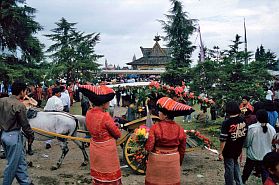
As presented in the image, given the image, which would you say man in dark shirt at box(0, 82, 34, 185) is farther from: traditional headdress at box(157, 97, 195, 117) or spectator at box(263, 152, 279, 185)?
spectator at box(263, 152, 279, 185)

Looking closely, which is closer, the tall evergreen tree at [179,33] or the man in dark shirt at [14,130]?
the man in dark shirt at [14,130]

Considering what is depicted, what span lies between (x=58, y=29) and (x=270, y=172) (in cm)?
3301

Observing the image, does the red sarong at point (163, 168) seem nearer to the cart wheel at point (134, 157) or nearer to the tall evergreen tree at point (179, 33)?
the cart wheel at point (134, 157)

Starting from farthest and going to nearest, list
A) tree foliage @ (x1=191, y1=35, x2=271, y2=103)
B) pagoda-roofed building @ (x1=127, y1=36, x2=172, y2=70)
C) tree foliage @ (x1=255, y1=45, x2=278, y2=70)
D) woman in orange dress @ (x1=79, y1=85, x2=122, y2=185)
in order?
pagoda-roofed building @ (x1=127, y1=36, x2=172, y2=70) → tree foliage @ (x1=255, y1=45, x2=278, y2=70) → tree foliage @ (x1=191, y1=35, x2=271, y2=103) → woman in orange dress @ (x1=79, y1=85, x2=122, y2=185)

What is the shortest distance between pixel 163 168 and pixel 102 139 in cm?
101

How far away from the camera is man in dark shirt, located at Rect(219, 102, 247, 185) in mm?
5371

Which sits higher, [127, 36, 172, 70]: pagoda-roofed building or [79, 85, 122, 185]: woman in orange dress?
[127, 36, 172, 70]: pagoda-roofed building

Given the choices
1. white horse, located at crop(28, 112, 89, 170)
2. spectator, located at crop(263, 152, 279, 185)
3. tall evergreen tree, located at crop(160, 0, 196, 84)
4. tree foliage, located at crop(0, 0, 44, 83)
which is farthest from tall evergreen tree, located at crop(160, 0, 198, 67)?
spectator, located at crop(263, 152, 279, 185)

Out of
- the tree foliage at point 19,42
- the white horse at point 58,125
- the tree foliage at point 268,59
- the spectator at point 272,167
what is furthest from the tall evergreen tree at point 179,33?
the spectator at point 272,167

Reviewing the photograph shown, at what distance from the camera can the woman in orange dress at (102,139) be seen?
4727 mm

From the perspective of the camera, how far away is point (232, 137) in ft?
17.7

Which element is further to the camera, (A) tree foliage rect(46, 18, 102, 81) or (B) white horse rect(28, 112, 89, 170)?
(A) tree foliage rect(46, 18, 102, 81)

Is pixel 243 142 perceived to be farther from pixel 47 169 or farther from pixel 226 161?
pixel 47 169

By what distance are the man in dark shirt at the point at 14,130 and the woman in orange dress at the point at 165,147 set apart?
2.31 metres
